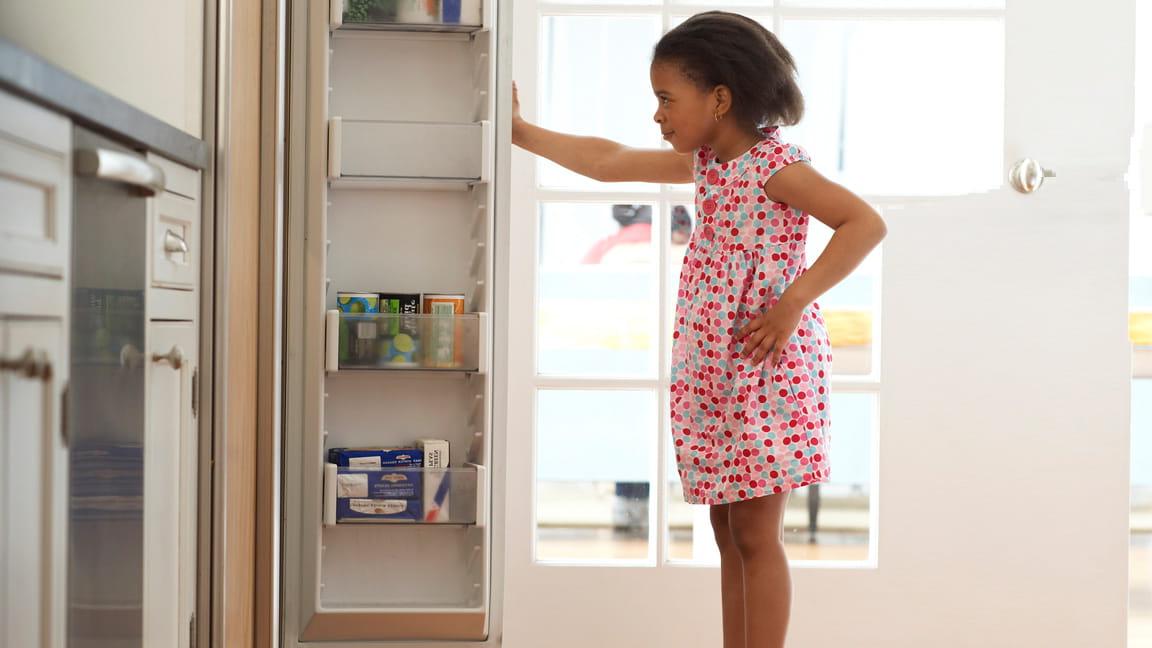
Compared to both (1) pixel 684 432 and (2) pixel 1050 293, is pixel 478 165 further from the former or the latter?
(2) pixel 1050 293

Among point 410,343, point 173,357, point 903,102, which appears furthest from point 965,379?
point 173,357

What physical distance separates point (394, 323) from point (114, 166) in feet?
2.62

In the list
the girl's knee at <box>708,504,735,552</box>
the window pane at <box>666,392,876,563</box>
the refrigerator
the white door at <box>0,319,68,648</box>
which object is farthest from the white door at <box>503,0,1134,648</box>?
the white door at <box>0,319,68,648</box>

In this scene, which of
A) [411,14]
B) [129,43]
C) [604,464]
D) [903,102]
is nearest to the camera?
[129,43]

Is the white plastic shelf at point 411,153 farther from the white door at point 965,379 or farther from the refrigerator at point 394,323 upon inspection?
the white door at point 965,379

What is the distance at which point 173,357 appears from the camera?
1.27 metres

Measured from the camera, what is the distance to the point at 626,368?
266 cm

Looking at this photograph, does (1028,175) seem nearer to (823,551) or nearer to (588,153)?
(588,153)

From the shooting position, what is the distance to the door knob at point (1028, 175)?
2.03 meters

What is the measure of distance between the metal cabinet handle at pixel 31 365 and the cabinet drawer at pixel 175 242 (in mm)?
287

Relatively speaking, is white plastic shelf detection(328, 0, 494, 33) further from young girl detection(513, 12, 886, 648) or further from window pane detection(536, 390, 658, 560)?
window pane detection(536, 390, 658, 560)

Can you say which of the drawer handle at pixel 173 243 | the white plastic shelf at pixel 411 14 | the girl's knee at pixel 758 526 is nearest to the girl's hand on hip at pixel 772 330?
the girl's knee at pixel 758 526

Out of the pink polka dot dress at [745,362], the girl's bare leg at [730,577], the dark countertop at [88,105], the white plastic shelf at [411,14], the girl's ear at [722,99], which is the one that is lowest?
the girl's bare leg at [730,577]

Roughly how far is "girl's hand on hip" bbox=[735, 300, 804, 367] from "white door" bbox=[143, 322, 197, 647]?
2.30ft
